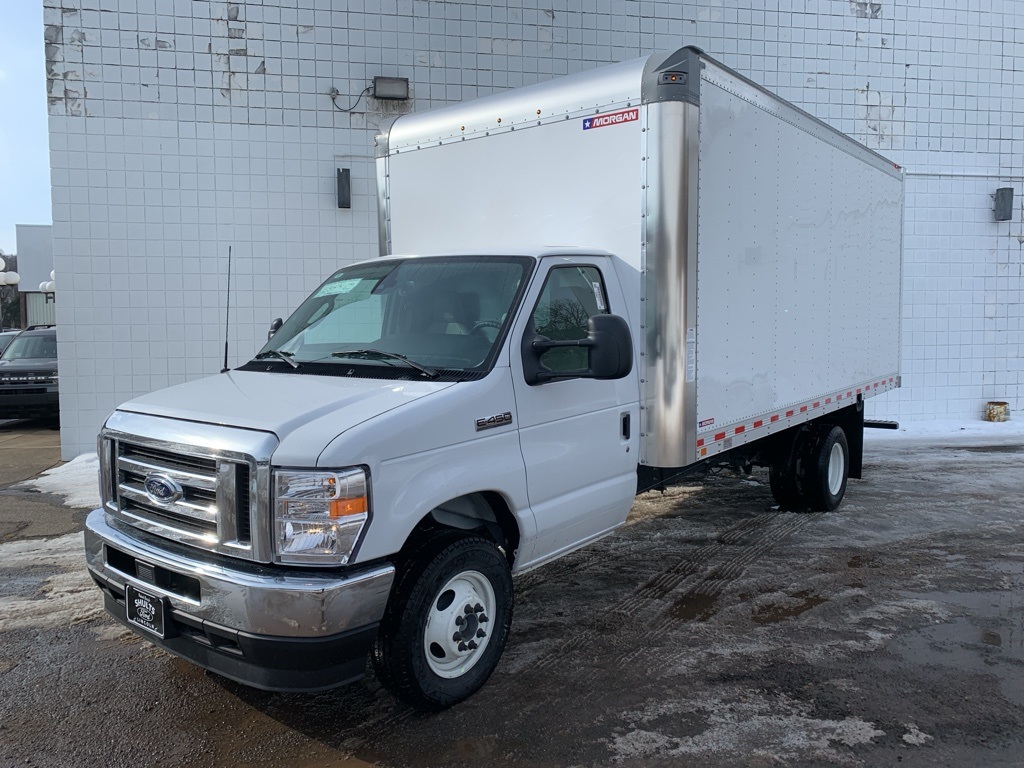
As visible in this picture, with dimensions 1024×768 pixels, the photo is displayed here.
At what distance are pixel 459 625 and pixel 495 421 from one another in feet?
3.21

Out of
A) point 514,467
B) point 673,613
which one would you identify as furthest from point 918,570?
point 514,467

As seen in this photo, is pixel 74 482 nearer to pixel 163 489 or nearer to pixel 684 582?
pixel 163 489

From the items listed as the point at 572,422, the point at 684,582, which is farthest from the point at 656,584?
the point at 572,422

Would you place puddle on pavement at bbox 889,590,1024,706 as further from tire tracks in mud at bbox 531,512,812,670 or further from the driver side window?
the driver side window

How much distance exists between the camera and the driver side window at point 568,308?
4.46 meters

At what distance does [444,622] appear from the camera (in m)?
3.83

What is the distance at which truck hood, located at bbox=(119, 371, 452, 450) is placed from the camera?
3443mm

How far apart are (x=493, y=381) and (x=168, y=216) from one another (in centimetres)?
797

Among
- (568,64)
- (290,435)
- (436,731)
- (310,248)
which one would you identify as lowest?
(436,731)

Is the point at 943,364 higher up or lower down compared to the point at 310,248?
lower down

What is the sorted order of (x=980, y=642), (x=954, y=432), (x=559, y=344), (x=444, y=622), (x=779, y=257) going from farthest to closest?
(x=954, y=432)
(x=779, y=257)
(x=980, y=642)
(x=559, y=344)
(x=444, y=622)

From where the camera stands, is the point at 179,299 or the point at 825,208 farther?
the point at 179,299

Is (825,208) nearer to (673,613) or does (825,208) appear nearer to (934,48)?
(673,613)

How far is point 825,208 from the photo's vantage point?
22.7ft
